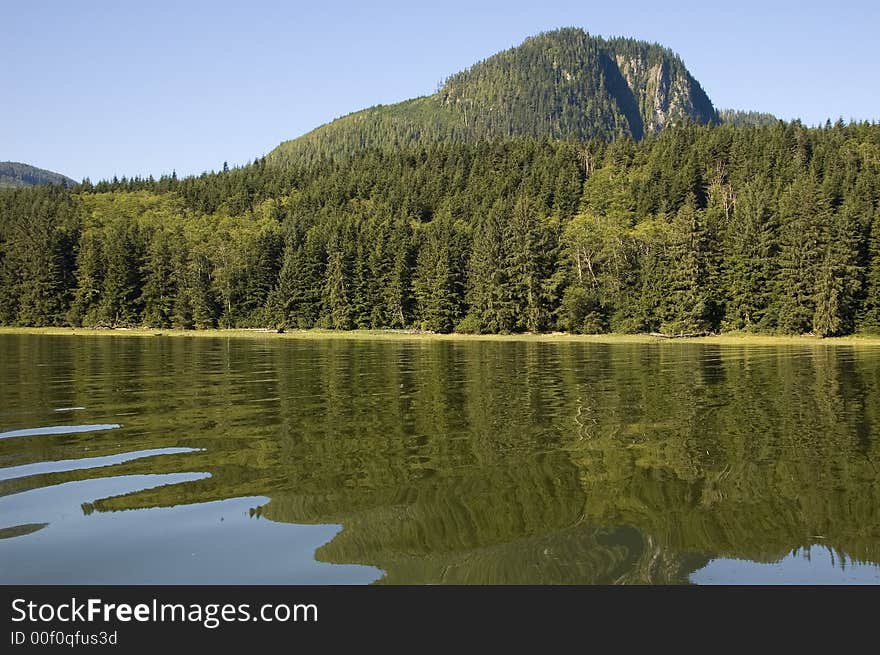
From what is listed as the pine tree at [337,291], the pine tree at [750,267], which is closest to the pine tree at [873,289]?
the pine tree at [750,267]

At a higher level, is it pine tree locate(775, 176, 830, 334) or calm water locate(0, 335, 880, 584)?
pine tree locate(775, 176, 830, 334)

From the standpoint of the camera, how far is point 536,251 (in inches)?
4491

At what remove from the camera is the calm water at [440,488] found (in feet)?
35.0

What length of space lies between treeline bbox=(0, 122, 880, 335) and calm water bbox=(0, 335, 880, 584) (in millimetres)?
76504

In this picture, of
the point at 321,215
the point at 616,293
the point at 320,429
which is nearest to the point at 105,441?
the point at 320,429

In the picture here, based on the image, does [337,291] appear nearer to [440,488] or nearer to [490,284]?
[490,284]

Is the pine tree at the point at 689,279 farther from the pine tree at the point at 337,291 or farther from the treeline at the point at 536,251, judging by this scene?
Answer: the pine tree at the point at 337,291

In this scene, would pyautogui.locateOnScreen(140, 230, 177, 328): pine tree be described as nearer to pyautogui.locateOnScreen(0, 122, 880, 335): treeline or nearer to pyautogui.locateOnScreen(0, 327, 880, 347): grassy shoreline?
pyautogui.locateOnScreen(0, 122, 880, 335): treeline

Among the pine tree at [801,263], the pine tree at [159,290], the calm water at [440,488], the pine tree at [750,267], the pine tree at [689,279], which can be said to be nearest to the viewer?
the calm water at [440,488]

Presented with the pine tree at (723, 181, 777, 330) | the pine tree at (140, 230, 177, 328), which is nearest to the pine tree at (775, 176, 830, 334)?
the pine tree at (723, 181, 777, 330)

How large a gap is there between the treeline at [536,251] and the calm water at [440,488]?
7650 cm

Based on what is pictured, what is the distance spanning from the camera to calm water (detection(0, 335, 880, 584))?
420 inches

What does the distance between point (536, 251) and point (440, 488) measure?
101278 mm
